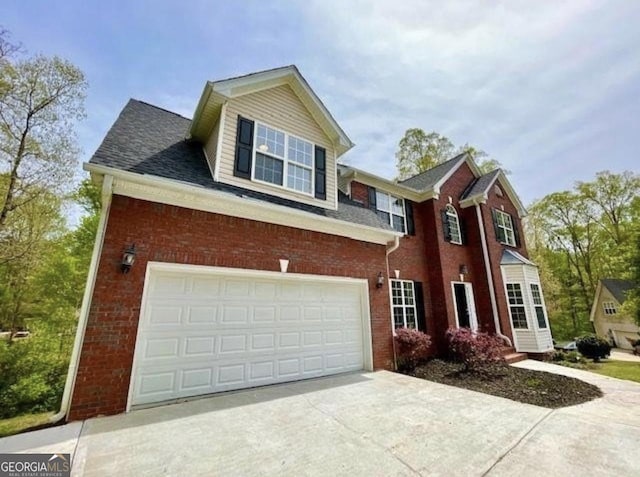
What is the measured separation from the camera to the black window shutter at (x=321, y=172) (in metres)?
7.96

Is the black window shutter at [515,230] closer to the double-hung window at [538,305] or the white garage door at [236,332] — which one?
the double-hung window at [538,305]

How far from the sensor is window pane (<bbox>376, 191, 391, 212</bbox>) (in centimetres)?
1092

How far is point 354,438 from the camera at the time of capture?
3.60 metres

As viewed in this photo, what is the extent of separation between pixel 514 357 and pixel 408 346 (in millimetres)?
5448

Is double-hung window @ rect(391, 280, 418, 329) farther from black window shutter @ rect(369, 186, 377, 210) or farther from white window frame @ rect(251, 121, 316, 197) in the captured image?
white window frame @ rect(251, 121, 316, 197)

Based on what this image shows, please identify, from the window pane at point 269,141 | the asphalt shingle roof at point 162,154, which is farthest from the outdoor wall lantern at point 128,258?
the window pane at point 269,141

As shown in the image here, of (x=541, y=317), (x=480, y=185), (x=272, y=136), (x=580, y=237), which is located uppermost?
(x=580, y=237)

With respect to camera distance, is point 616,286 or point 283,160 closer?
point 283,160

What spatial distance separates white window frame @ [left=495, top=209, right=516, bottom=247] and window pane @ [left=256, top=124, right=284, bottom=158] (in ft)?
38.0

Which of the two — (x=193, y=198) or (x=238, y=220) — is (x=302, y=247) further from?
(x=193, y=198)

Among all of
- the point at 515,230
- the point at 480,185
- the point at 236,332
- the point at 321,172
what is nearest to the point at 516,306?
the point at 515,230

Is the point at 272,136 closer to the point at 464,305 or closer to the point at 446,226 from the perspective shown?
the point at 446,226

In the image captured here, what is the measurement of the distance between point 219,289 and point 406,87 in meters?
8.60

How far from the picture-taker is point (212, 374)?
17.5 ft
